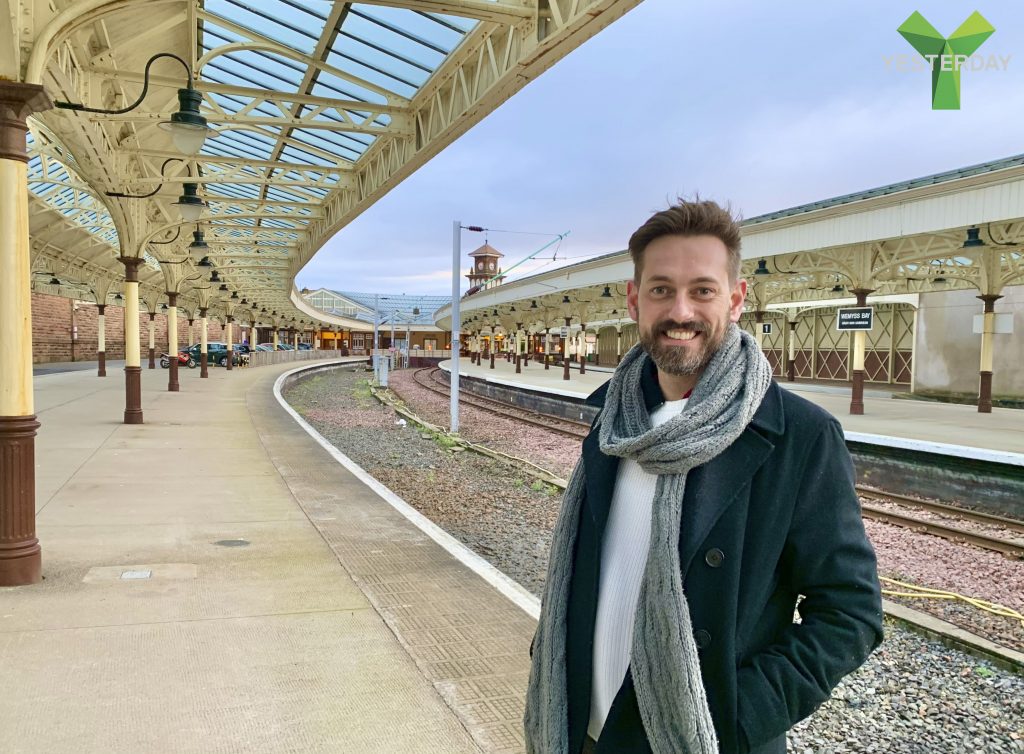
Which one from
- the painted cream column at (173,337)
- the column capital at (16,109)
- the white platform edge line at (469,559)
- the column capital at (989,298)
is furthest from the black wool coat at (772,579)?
the painted cream column at (173,337)

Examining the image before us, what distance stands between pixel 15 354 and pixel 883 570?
8.05m

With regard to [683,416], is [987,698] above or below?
below

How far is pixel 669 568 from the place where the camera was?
163 centimetres

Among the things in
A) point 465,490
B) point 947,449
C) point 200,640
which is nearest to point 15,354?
point 200,640

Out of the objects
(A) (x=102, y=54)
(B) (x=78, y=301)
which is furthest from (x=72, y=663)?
(B) (x=78, y=301)

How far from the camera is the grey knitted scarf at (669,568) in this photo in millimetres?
1602

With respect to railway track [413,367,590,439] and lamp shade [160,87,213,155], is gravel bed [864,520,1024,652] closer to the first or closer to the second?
lamp shade [160,87,213,155]

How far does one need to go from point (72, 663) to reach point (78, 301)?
47519 millimetres

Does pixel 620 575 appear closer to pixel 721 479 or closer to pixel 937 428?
pixel 721 479

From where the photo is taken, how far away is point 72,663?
4.00 metres

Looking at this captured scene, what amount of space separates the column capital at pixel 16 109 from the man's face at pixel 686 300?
5133 millimetres

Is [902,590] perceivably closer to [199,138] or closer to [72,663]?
[72,663]

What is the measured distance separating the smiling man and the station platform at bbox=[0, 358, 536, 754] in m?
1.83

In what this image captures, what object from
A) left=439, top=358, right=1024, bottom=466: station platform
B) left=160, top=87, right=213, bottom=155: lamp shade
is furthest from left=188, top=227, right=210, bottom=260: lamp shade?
left=160, top=87, right=213, bottom=155: lamp shade
